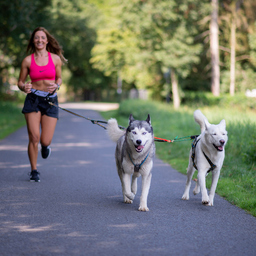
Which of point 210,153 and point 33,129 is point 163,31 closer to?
point 33,129

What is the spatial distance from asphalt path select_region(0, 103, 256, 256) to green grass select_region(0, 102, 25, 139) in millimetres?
8542

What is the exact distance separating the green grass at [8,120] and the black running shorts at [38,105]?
8.26m

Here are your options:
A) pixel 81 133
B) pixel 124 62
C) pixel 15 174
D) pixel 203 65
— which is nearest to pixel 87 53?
pixel 124 62

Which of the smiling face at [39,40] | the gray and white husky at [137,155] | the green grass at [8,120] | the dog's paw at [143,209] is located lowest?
the green grass at [8,120]

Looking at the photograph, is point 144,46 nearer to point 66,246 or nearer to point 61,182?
point 61,182

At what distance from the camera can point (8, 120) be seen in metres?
21.9

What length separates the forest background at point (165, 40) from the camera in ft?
97.1

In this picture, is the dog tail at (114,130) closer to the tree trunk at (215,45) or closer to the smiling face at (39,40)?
the smiling face at (39,40)

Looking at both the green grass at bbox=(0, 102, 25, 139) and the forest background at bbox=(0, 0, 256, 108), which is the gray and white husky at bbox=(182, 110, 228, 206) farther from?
the forest background at bbox=(0, 0, 256, 108)

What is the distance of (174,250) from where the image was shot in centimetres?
410

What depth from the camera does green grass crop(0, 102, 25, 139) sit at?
57.3ft

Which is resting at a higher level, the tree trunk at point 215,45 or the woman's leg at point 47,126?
the tree trunk at point 215,45

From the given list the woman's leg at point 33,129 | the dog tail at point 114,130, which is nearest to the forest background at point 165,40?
the woman's leg at point 33,129

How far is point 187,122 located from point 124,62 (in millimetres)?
27229
